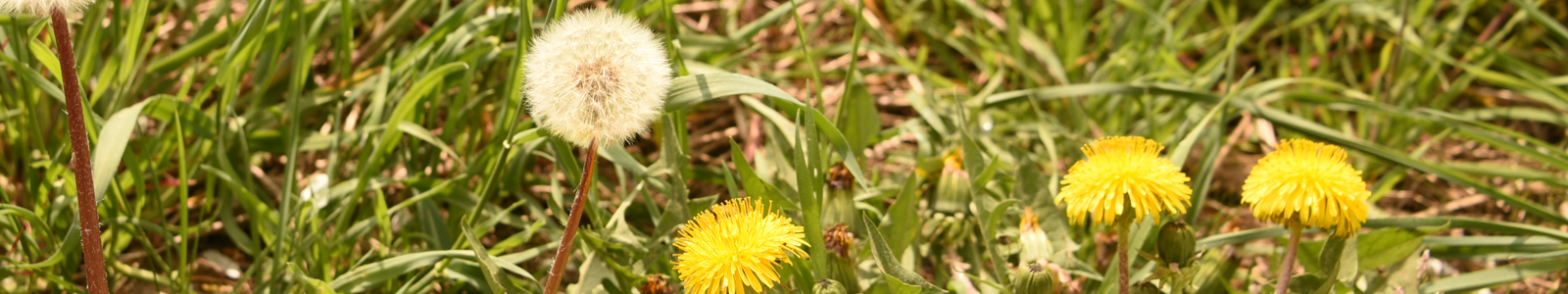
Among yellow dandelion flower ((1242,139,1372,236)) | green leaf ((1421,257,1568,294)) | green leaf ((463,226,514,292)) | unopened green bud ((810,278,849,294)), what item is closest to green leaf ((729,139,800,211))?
unopened green bud ((810,278,849,294))

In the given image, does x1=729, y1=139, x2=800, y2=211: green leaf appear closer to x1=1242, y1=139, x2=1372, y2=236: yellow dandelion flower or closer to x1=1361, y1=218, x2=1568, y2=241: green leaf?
x1=1242, y1=139, x2=1372, y2=236: yellow dandelion flower

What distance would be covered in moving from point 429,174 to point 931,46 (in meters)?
1.45

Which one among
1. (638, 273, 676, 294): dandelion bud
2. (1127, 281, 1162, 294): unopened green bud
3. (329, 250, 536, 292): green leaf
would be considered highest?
(1127, 281, 1162, 294): unopened green bud

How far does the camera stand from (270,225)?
5.33ft

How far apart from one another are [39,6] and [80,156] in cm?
20

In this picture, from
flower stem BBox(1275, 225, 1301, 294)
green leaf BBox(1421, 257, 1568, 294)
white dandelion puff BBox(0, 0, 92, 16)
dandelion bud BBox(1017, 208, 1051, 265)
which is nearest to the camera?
white dandelion puff BBox(0, 0, 92, 16)

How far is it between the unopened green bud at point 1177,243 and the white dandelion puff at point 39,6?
1246mm

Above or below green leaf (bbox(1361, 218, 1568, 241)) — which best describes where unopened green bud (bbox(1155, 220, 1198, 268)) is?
above

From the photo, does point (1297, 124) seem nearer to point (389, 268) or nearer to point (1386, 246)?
point (1386, 246)

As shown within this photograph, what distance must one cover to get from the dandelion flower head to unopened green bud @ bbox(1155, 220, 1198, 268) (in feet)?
2.19

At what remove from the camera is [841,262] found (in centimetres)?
133

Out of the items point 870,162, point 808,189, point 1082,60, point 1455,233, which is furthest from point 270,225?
point 1455,233

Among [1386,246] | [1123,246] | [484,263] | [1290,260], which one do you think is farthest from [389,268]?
[1386,246]

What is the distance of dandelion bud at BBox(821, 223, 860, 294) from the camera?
1.33 metres
